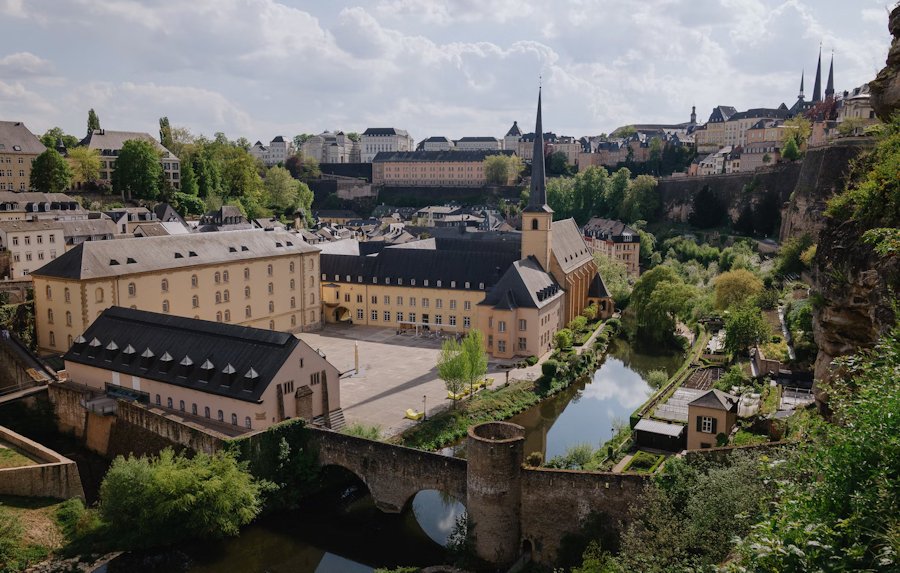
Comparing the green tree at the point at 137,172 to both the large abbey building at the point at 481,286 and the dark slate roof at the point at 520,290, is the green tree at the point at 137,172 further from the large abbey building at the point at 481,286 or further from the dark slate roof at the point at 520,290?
the dark slate roof at the point at 520,290

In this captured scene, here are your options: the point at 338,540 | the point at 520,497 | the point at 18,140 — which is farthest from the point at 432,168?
the point at 520,497

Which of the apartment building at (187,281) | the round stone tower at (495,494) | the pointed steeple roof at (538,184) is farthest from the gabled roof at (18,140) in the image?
the round stone tower at (495,494)

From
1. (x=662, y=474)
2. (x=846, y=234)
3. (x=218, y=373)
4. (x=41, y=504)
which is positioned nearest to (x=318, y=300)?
(x=218, y=373)

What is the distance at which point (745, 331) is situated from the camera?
4406cm

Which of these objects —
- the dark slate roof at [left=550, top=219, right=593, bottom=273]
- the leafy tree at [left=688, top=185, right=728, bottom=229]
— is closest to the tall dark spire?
the leafy tree at [left=688, top=185, right=728, bottom=229]

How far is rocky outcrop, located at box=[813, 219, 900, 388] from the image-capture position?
51.0 ft

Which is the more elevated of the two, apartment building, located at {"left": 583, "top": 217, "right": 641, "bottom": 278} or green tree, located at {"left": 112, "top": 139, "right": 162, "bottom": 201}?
green tree, located at {"left": 112, "top": 139, "right": 162, "bottom": 201}

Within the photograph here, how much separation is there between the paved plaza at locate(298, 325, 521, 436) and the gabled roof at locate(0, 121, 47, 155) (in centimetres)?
4490

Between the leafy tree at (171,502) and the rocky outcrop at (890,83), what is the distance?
2360 cm

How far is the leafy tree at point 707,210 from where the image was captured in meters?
93.3

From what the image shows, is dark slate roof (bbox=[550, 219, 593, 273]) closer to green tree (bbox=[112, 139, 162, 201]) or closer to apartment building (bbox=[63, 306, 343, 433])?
apartment building (bbox=[63, 306, 343, 433])

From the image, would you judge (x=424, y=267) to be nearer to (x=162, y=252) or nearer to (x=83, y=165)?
(x=162, y=252)

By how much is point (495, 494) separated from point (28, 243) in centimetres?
4475

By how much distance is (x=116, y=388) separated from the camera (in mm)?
34938
